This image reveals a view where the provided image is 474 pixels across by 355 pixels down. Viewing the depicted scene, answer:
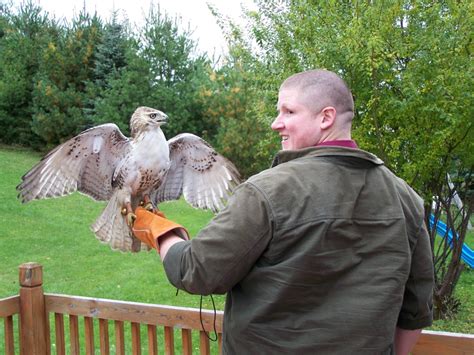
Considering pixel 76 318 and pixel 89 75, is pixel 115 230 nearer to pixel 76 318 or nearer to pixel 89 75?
pixel 76 318

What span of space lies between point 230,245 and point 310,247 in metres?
0.19

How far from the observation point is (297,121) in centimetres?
140

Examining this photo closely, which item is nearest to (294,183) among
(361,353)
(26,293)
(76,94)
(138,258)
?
(361,353)

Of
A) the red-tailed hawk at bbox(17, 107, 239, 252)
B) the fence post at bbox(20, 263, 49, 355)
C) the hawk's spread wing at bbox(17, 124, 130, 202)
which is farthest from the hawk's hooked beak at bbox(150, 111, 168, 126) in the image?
the fence post at bbox(20, 263, 49, 355)

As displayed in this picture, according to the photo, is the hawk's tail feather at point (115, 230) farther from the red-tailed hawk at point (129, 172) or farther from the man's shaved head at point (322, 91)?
the man's shaved head at point (322, 91)

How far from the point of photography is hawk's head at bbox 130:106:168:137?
2.17 m

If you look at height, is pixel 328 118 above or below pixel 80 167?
above

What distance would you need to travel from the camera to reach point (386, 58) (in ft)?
12.7

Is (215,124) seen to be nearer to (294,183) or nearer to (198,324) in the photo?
(198,324)

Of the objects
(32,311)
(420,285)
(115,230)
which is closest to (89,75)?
(32,311)

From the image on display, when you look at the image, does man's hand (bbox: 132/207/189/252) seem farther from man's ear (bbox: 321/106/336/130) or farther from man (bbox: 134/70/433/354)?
man's ear (bbox: 321/106/336/130)

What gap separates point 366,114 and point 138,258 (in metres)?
4.52

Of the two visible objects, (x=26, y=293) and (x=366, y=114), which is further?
(x=366, y=114)

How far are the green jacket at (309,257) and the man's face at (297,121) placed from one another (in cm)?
5
